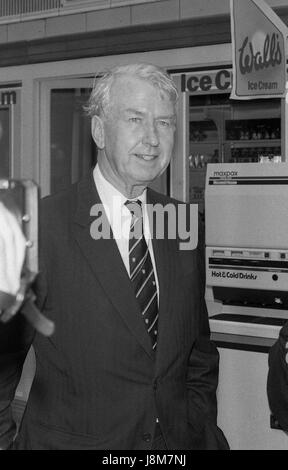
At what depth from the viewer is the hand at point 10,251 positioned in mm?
563

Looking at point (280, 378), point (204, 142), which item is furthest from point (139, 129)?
point (204, 142)

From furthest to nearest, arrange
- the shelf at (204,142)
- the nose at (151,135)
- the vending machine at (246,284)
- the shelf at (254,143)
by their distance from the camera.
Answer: the shelf at (204,142)
the shelf at (254,143)
the vending machine at (246,284)
the nose at (151,135)

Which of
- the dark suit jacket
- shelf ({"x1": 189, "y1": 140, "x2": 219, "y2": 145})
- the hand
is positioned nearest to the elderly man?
the dark suit jacket

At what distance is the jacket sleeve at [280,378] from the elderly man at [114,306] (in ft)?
0.67

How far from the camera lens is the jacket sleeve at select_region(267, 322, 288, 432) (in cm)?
163

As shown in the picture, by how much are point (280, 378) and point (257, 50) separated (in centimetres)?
270

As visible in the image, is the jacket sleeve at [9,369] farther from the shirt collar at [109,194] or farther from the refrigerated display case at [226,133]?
the refrigerated display case at [226,133]

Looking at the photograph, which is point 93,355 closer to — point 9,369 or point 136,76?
point 9,369

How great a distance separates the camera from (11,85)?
228 inches

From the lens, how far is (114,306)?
1.51 metres

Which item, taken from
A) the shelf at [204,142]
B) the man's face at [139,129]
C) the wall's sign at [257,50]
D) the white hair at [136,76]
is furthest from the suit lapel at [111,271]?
the shelf at [204,142]

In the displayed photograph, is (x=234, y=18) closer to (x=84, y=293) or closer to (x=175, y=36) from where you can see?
(x=175, y=36)

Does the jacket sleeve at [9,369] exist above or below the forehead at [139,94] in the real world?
below
